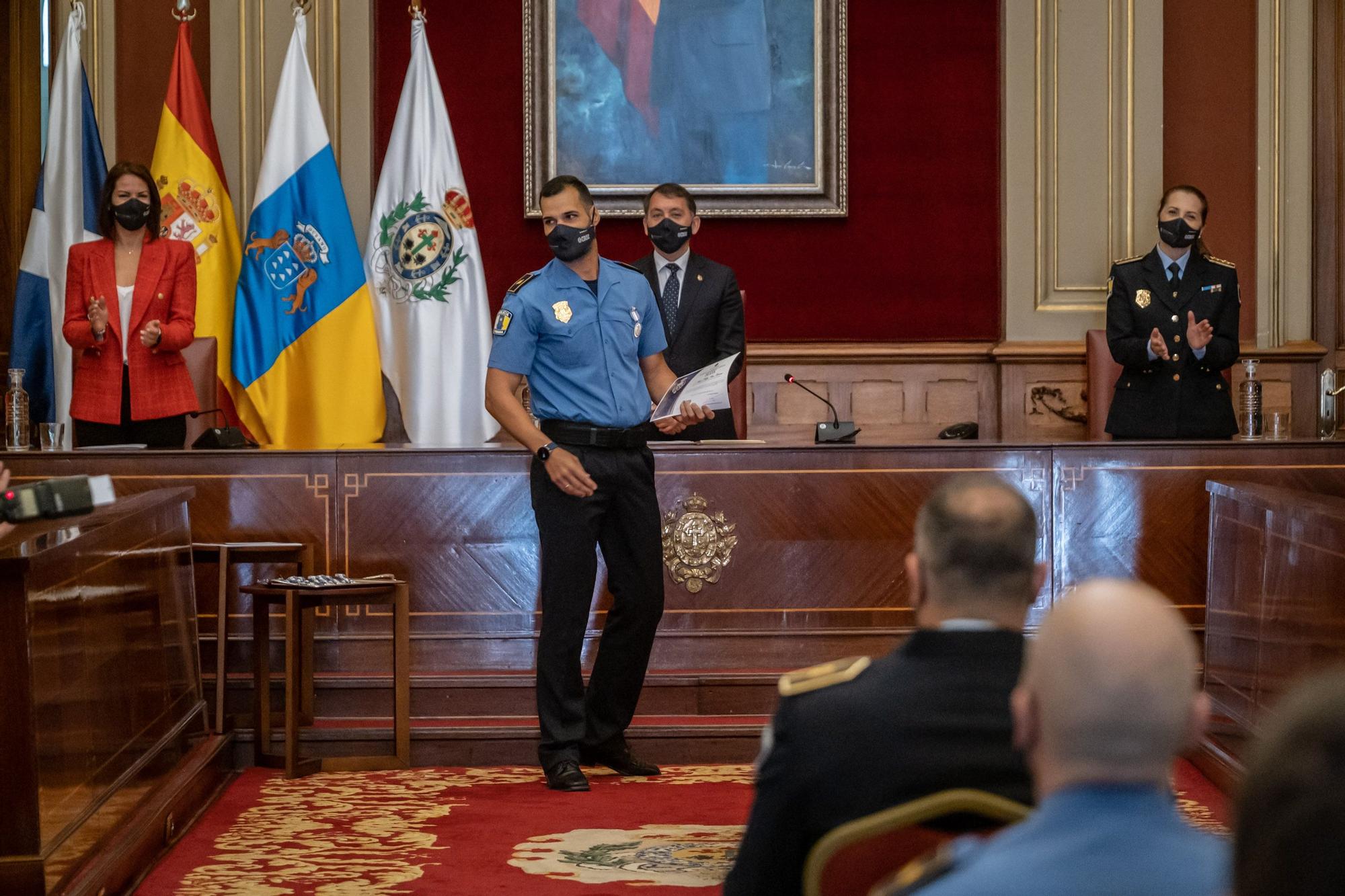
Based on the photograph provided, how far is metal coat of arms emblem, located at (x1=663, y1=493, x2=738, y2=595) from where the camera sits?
4703mm

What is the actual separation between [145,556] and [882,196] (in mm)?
4264

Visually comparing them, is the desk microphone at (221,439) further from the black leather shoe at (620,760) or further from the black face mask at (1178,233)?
the black face mask at (1178,233)

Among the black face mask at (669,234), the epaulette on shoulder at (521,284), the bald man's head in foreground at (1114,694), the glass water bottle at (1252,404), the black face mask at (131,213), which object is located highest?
the black face mask at (131,213)

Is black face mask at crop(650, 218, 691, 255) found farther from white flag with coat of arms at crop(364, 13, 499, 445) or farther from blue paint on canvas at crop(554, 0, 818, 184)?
blue paint on canvas at crop(554, 0, 818, 184)

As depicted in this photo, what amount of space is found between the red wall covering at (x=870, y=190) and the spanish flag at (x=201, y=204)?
905 mm

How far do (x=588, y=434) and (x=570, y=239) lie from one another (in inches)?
20.0

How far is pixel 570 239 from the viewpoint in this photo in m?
3.88

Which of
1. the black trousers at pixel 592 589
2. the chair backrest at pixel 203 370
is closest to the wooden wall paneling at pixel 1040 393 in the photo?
the black trousers at pixel 592 589

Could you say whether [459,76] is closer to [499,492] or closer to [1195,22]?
[499,492]

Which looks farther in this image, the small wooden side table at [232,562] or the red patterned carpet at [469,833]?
the small wooden side table at [232,562]

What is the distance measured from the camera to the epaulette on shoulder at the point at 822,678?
144cm

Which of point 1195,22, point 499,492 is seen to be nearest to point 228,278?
point 499,492

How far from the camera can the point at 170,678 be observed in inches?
151

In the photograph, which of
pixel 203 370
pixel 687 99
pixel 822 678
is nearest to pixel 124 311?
pixel 203 370
